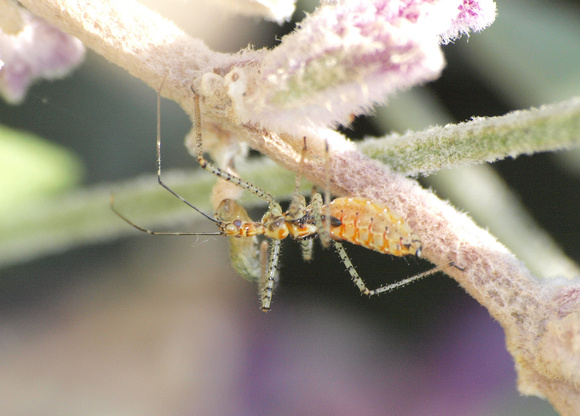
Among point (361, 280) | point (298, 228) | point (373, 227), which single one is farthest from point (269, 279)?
point (373, 227)

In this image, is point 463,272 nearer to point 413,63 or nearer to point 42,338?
point 413,63

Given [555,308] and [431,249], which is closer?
[555,308]

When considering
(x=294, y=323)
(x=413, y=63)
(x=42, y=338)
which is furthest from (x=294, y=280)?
(x=413, y=63)

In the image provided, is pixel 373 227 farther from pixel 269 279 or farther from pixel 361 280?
pixel 269 279

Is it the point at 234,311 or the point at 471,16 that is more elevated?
the point at 471,16

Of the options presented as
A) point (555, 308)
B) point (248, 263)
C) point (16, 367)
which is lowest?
point (555, 308)

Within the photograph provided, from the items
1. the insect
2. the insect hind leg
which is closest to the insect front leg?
the insect
